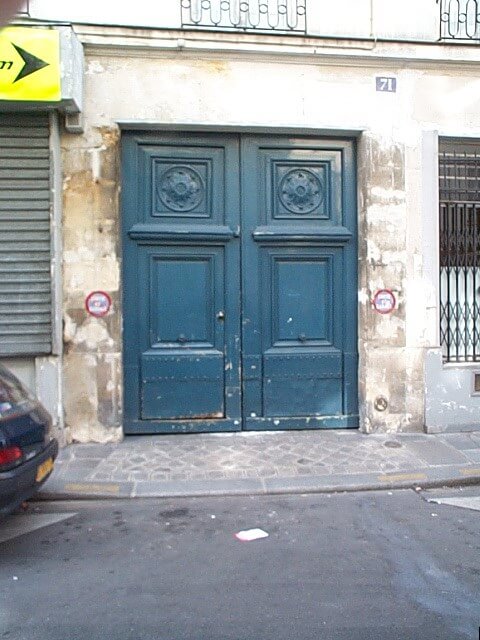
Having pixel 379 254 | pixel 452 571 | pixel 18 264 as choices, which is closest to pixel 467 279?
pixel 379 254

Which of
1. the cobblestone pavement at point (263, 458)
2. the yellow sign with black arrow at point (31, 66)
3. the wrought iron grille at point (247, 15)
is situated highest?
the wrought iron grille at point (247, 15)

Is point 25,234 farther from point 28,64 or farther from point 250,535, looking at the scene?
point 250,535

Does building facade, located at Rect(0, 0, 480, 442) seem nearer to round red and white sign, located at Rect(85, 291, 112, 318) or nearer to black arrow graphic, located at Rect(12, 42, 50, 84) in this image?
round red and white sign, located at Rect(85, 291, 112, 318)

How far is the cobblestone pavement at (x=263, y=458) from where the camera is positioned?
5.54 metres

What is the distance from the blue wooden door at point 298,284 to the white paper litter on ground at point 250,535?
2.76 metres

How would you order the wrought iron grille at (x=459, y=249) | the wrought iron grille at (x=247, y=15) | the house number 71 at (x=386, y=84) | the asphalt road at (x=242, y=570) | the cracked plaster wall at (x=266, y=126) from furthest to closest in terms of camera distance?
1. the wrought iron grille at (x=459, y=249)
2. the house number 71 at (x=386, y=84)
3. the wrought iron grille at (x=247, y=15)
4. the cracked plaster wall at (x=266, y=126)
5. the asphalt road at (x=242, y=570)

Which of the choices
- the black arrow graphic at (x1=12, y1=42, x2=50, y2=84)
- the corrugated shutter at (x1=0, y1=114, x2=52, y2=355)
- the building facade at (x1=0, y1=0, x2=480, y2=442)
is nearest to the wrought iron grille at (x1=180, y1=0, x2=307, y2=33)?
the building facade at (x1=0, y1=0, x2=480, y2=442)

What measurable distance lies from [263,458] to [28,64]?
5034 millimetres

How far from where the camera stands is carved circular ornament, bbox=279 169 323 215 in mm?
7223

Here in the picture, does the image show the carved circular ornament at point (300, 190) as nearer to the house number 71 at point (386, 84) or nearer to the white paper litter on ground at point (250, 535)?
the house number 71 at point (386, 84)

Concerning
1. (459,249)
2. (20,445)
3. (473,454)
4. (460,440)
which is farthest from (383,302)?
(20,445)

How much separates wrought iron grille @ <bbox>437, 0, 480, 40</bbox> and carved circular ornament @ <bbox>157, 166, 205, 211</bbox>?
3.82 meters

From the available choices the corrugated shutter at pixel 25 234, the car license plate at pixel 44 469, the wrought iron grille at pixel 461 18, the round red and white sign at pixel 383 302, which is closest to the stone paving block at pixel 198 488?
the car license plate at pixel 44 469

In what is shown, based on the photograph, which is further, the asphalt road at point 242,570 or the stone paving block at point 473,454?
the stone paving block at point 473,454
